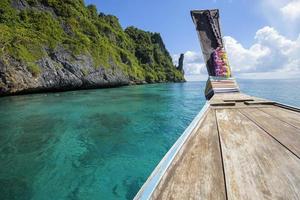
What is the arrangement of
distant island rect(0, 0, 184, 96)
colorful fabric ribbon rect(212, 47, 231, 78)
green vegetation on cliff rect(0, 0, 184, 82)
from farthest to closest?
green vegetation on cliff rect(0, 0, 184, 82) < distant island rect(0, 0, 184, 96) < colorful fabric ribbon rect(212, 47, 231, 78)

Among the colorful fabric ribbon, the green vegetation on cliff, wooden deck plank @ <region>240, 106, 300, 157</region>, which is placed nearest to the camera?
wooden deck plank @ <region>240, 106, 300, 157</region>

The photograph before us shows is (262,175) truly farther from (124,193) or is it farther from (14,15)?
(14,15)

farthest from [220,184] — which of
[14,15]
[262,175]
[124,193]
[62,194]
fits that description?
[14,15]

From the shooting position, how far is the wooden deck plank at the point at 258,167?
5.48 feet

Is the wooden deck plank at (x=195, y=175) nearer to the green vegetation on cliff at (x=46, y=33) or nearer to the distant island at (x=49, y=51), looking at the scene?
the distant island at (x=49, y=51)

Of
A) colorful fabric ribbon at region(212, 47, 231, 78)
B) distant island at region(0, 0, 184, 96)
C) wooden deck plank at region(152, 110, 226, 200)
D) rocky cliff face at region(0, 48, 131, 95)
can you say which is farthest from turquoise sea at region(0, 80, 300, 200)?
distant island at region(0, 0, 184, 96)

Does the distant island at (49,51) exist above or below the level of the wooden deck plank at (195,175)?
above

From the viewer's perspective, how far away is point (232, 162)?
2.21m

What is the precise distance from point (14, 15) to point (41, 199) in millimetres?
40083

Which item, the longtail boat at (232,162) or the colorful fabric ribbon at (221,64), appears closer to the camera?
the longtail boat at (232,162)

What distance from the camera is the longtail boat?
169 centimetres

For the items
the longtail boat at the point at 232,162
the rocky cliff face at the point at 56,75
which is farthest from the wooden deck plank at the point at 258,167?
the rocky cliff face at the point at 56,75

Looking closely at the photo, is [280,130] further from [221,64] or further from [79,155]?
[221,64]

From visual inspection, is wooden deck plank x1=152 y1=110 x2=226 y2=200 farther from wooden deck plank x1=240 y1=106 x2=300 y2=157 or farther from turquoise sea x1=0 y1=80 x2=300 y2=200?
turquoise sea x1=0 y1=80 x2=300 y2=200
